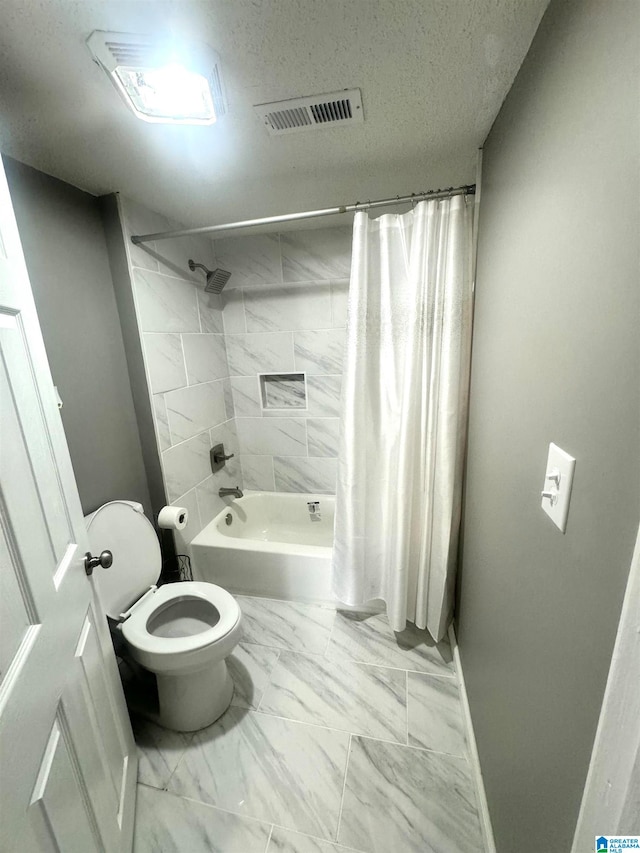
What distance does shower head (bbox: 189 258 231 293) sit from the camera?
1.88 m

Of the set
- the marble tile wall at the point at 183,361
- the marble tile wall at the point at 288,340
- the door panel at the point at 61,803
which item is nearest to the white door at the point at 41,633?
the door panel at the point at 61,803

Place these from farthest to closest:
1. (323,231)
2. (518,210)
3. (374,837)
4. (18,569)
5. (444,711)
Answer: (323,231)
(444,711)
(374,837)
(518,210)
(18,569)

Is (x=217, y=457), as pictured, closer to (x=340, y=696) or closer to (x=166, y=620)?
(x=166, y=620)

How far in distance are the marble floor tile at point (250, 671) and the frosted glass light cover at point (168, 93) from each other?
2069 mm

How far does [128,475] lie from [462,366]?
1.60 metres

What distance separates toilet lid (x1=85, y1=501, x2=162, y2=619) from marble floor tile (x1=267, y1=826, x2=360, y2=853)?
2.96 feet

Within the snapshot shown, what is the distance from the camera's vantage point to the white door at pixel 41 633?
0.55 meters

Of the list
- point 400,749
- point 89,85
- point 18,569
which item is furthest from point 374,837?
point 89,85

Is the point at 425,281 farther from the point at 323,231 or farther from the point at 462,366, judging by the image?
the point at 323,231

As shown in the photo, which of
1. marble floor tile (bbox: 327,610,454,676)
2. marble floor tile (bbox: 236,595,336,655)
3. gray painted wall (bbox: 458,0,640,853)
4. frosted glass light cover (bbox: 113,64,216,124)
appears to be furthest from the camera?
marble floor tile (bbox: 236,595,336,655)

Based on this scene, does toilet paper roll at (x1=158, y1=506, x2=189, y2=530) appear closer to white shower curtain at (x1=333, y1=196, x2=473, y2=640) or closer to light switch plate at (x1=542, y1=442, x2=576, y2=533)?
white shower curtain at (x1=333, y1=196, x2=473, y2=640)

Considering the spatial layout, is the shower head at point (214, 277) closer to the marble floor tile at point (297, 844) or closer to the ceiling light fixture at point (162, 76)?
the ceiling light fixture at point (162, 76)

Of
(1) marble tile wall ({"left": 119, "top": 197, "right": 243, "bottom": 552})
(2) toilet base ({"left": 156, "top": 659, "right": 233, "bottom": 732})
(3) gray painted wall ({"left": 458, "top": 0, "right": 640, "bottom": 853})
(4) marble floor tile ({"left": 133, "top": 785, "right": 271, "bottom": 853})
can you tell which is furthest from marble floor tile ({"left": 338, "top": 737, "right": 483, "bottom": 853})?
(1) marble tile wall ({"left": 119, "top": 197, "right": 243, "bottom": 552})

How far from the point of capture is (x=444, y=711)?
1.31 metres
